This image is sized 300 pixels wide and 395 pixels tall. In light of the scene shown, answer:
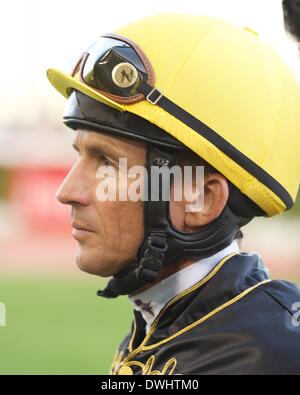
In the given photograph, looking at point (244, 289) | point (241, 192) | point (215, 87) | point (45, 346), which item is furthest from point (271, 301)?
point (45, 346)

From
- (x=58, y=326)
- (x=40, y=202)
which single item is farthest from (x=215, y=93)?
(x=40, y=202)

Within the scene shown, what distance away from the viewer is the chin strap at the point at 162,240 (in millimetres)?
3191

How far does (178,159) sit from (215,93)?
28 cm

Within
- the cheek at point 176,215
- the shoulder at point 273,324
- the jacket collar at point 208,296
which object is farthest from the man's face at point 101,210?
the shoulder at point 273,324

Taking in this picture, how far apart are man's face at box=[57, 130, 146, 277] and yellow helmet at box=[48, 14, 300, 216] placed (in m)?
0.15

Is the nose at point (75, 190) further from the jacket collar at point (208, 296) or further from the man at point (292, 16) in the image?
the man at point (292, 16)

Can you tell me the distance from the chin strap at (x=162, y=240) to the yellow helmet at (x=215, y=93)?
12cm

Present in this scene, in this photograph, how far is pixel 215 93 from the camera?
320cm

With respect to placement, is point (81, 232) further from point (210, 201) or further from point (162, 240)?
point (210, 201)

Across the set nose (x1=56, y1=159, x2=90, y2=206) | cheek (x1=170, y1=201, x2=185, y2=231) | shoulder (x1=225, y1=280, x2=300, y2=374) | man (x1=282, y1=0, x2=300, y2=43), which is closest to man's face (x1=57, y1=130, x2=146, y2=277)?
nose (x1=56, y1=159, x2=90, y2=206)

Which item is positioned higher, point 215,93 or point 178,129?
point 215,93

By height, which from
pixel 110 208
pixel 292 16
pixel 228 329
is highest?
pixel 292 16

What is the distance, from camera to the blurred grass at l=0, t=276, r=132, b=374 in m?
9.84
